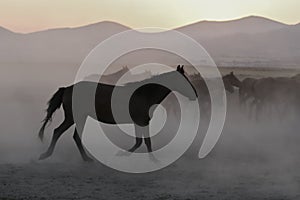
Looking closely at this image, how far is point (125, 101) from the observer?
32.1 ft

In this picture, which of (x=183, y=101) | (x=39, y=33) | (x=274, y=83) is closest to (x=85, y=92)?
(x=183, y=101)

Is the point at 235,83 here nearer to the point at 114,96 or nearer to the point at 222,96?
the point at 222,96

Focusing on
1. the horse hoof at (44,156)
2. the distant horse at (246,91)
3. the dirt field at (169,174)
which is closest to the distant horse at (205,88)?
the distant horse at (246,91)

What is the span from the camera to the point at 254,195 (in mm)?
7117

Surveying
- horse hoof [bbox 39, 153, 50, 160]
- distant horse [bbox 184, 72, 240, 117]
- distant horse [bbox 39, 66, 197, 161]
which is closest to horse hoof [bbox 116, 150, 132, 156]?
distant horse [bbox 39, 66, 197, 161]

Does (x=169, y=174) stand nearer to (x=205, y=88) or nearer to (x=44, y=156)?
(x=44, y=156)

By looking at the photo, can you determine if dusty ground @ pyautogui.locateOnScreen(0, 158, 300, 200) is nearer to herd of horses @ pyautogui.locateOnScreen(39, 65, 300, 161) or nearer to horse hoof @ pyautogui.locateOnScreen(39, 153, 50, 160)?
horse hoof @ pyautogui.locateOnScreen(39, 153, 50, 160)

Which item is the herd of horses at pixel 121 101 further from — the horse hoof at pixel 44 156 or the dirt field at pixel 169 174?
the dirt field at pixel 169 174

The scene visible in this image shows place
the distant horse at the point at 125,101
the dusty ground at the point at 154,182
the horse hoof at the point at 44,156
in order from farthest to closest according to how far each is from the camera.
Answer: the distant horse at the point at 125,101, the horse hoof at the point at 44,156, the dusty ground at the point at 154,182

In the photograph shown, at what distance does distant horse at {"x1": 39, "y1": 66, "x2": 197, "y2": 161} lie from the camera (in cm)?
970

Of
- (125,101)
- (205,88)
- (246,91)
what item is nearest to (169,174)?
(125,101)

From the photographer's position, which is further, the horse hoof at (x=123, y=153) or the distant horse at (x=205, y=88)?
the distant horse at (x=205, y=88)

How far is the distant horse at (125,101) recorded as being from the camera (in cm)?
970

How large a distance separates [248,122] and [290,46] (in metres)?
88.6
